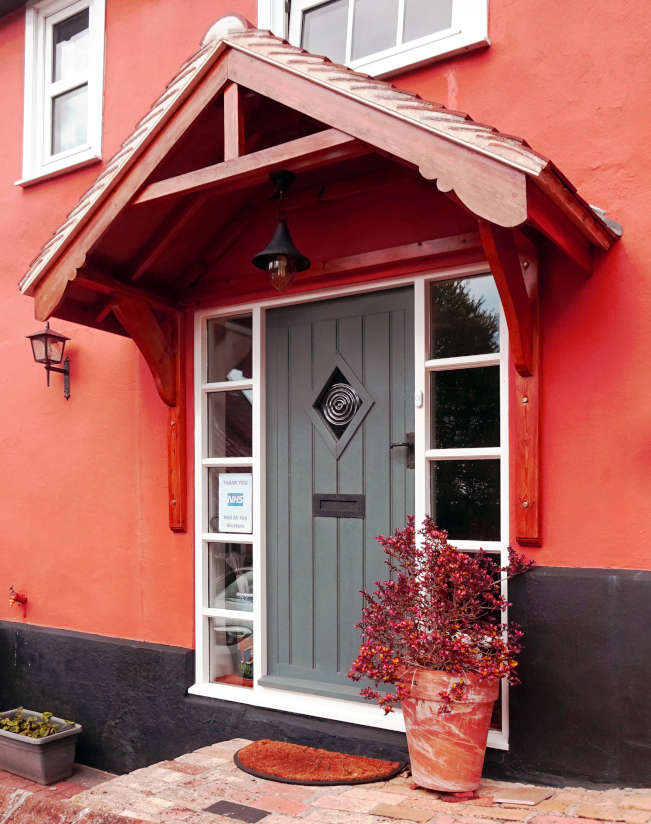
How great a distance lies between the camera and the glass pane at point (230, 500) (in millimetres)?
4578

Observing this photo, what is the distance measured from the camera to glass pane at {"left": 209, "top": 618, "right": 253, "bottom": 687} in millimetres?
4535

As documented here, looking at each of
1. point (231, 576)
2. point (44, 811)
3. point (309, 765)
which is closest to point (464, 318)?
point (231, 576)

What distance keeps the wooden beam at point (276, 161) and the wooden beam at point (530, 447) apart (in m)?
1.10

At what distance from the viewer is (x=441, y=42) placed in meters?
4.03

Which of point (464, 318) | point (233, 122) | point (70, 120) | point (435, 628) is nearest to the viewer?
point (435, 628)

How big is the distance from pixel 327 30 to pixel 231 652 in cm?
403

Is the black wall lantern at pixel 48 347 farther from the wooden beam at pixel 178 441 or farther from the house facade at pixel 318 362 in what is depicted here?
the wooden beam at pixel 178 441

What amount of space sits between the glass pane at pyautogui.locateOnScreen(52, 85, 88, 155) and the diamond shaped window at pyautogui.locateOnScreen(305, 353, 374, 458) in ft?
9.97

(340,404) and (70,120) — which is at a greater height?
(70,120)

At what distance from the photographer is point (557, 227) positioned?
123 inches

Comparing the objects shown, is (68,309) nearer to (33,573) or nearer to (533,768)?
(33,573)

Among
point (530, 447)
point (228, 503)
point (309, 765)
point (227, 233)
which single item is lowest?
point (309, 765)

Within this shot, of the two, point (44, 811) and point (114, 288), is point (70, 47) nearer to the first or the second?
point (114, 288)

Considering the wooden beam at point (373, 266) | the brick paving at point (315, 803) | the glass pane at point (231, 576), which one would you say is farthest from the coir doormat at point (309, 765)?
the wooden beam at point (373, 266)
